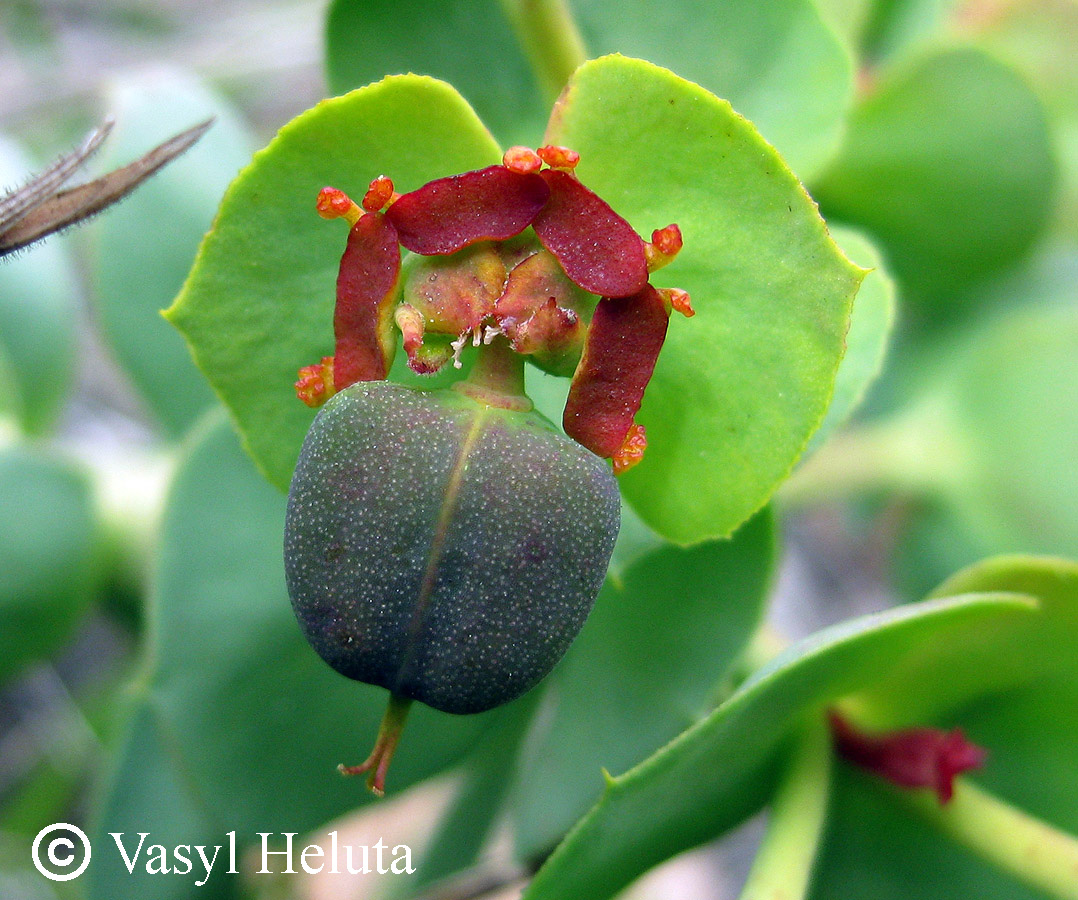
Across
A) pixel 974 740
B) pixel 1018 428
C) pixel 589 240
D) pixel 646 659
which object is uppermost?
pixel 589 240

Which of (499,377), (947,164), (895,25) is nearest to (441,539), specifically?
(499,377)

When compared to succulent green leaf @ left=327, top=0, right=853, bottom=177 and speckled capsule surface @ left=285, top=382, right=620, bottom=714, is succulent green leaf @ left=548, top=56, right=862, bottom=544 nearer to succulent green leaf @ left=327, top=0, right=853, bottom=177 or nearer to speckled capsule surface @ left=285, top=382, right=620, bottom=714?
speckled capsule surface @ left=285, top=382, right=620, bottom=714

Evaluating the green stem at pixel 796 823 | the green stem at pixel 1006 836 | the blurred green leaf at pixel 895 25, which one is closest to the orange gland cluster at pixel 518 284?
the green stem at pixel 796 823

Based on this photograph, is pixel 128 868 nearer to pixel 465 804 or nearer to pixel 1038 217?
pixel 465 804

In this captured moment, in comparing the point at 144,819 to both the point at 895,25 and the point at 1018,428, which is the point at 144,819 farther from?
the point at 895,25

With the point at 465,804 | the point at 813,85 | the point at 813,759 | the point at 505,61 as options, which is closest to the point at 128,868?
the point at 465,804

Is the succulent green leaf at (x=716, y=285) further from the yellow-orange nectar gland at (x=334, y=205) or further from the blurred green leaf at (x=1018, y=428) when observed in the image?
the blurred green leaf at (x=1018, y=428)
